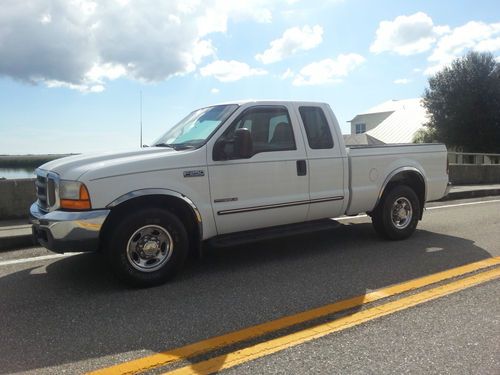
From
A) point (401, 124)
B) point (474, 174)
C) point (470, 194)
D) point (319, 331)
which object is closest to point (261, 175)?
point (319, 331)

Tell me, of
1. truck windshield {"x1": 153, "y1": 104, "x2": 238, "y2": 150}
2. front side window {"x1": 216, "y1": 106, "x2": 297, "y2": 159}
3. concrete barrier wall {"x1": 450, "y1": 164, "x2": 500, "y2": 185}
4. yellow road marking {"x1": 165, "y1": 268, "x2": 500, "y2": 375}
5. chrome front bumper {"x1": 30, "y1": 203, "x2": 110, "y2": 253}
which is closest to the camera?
yellow road marking {"x1": 165, "y1": 268, "x2": 500, "y2": 375}

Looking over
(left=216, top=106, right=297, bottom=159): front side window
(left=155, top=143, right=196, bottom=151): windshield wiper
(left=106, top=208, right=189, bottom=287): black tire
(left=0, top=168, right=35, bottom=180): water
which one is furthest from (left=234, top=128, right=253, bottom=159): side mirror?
(left=0, top=168, right=35, bottom=180): water

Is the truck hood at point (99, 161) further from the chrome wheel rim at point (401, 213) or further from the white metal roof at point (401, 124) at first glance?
the white metal roof at point (401, 124)

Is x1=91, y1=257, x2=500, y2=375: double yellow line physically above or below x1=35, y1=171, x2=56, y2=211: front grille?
below

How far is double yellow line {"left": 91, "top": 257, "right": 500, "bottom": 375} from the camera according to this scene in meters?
3.06

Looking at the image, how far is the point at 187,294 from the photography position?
444 cm

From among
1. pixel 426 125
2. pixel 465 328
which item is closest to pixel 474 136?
pixel 426 125

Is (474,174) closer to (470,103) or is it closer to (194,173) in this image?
(194,173)

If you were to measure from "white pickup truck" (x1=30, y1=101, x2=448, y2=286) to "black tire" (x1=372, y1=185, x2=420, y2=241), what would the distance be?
2 centimetres

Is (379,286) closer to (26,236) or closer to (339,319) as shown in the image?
(339,319)

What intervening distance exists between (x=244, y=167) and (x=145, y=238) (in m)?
1.32

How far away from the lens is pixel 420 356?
313cm

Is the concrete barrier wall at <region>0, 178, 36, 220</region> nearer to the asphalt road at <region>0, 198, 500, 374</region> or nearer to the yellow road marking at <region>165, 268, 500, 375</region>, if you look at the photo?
the asphalt road at <region>0, 198, 500, 374</region>

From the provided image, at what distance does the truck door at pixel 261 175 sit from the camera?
16.6 feet
